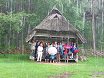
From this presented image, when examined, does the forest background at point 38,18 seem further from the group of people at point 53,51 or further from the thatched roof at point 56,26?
the group of people at point 53,51

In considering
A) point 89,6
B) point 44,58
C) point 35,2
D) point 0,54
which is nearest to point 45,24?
point 44,58

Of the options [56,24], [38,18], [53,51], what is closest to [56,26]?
[56,24]

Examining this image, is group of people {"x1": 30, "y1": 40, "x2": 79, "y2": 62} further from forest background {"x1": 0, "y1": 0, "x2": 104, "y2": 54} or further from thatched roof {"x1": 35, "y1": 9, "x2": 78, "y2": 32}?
forest background {"x1": 0, "y1": 0, "x2": 104, "y2": 54}

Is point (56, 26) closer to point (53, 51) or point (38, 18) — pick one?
point (53, 51)

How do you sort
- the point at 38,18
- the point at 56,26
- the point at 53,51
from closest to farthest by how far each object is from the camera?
the point at 53,51 < the point at 56,26 < the point at 38,18

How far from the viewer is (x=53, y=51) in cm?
2544

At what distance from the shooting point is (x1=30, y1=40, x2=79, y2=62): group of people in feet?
84.2

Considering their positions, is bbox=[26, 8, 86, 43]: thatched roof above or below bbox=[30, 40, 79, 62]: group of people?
above

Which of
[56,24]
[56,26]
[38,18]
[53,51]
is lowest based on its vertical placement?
[53,51]

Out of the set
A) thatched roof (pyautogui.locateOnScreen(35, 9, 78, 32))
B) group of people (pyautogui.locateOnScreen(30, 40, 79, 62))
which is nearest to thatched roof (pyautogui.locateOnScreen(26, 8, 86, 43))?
thatched roof (pyautogui.locateOnScreen(35, 9, 78, 32))

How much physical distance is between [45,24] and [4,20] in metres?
3.61

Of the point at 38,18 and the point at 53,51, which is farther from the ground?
the point at 38,18

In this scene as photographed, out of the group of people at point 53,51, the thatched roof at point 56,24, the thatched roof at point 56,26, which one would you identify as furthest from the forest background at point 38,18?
the group of people at point 53,51

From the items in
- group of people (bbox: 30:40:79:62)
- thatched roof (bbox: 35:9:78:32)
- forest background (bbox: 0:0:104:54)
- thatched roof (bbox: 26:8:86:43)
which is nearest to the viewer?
group of people (bbox: 30:40:79:62)
